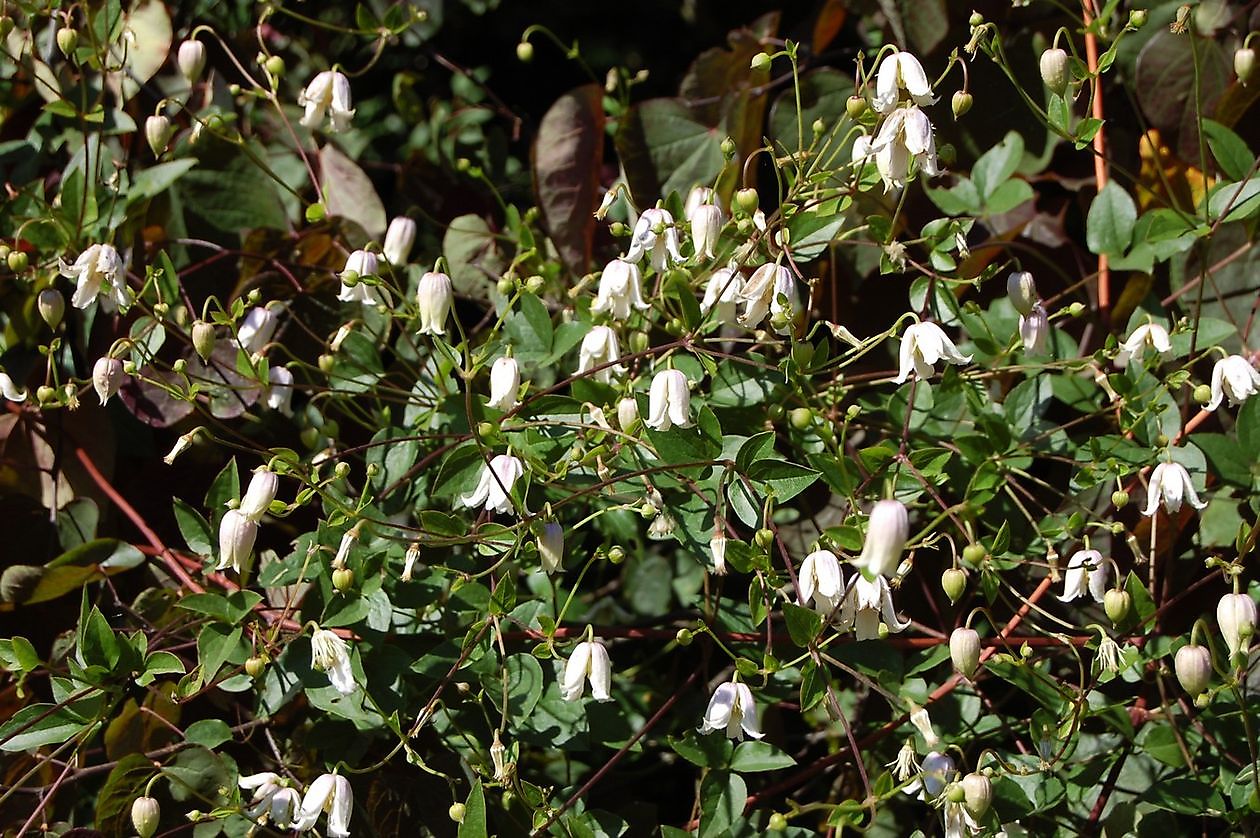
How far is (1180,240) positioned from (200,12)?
1.43 metres

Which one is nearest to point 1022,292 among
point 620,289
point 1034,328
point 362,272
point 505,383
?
point 1034,328

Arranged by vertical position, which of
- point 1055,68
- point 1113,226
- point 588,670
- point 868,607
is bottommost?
point 588,670

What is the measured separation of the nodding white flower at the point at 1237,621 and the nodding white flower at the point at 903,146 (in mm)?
414

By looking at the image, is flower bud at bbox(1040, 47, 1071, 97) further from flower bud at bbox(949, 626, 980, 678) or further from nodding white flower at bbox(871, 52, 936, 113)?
flower bud at bbox(949, 626, 980, 678)

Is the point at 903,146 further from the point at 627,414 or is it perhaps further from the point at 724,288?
the point at 627,414

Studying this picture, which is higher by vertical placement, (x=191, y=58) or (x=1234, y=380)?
(x=191, y=58)

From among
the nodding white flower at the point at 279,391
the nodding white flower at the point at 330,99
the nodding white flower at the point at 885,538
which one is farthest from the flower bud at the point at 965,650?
the nodding white flower at the point at 330,99

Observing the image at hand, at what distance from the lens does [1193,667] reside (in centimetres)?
93

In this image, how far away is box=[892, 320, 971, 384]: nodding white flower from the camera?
96 cm

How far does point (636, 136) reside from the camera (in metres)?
1.42

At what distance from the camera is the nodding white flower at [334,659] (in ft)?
3.12

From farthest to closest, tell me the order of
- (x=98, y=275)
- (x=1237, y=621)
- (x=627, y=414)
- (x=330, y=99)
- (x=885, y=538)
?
(x=330, y=99), (x=98, y=275), (x=627, y=414), (x=1237, y=621), (x=885, y=538)

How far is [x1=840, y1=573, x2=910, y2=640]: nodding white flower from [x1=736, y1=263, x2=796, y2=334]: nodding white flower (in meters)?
0.22

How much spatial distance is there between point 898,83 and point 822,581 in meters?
0.41
